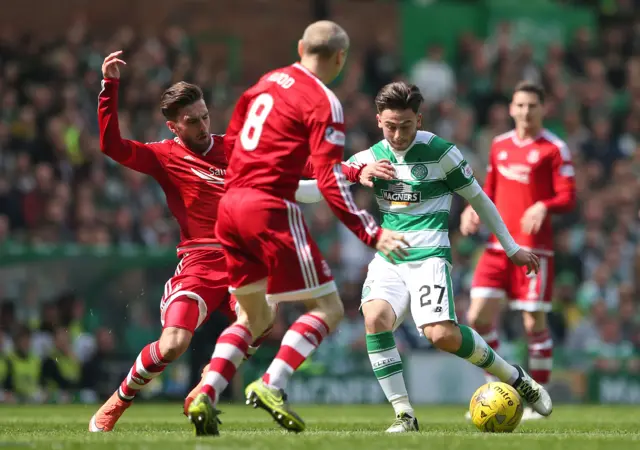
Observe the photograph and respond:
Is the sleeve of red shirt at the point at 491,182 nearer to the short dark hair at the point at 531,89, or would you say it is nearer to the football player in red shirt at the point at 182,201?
the short dark hair at the point at 531,89

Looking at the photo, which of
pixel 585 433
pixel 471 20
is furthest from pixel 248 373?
pixel 471 20

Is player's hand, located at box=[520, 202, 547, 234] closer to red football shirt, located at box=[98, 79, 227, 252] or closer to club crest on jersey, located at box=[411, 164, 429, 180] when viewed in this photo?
club crest on jersey, located at box=[411, 164, 429, 180]

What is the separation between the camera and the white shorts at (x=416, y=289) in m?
8.60

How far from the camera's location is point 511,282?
1177 centimetres

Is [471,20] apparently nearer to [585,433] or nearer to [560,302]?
[560,302]

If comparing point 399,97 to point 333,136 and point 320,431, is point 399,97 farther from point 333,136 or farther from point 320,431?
point 320,431

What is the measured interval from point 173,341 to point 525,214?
4.23 m

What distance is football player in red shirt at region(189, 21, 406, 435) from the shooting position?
7035mm

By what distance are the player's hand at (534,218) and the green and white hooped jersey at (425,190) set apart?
2486 mm

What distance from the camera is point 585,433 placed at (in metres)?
9.02

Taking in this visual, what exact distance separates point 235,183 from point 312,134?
622 mm

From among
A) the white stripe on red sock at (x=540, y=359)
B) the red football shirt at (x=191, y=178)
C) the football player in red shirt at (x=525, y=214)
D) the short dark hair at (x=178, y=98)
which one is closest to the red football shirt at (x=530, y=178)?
the football player in red shirt at (x=525, y=214)

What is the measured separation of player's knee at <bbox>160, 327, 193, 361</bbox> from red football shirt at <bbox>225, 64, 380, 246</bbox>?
5.03ft

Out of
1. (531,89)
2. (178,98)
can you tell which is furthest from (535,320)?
(178,98)
